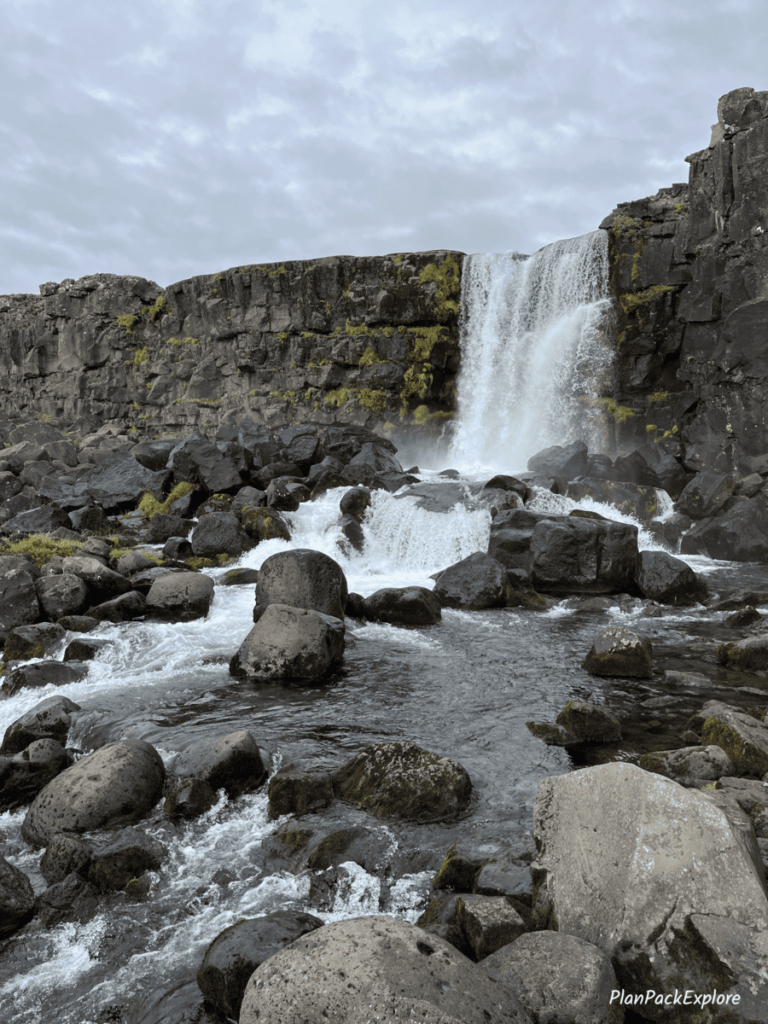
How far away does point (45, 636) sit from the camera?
1187 cm

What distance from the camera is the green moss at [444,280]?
32.6 meters

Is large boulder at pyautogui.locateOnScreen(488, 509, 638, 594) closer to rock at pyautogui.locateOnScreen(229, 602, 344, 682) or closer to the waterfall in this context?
rock at pyautogui.locateOnScreen(229, 602, 344, 682)

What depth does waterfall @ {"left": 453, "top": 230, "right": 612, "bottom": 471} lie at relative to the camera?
28.5m

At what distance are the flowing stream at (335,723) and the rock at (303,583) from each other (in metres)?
0.78

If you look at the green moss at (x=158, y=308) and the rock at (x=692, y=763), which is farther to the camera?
the green moss at (x=158, y=308)

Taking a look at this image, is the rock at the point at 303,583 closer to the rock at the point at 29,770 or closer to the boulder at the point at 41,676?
the boulder at the point at 41,676

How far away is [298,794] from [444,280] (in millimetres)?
29552

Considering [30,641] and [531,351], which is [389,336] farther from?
[30,641]

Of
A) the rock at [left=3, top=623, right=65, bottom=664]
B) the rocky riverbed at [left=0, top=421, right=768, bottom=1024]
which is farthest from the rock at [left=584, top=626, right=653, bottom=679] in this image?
the rock at [left=3, top=623, right=65, bottom=664]

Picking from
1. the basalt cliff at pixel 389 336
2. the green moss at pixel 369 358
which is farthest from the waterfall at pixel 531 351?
the green moss at pixel 369 358

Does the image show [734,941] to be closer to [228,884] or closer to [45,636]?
[228,884]

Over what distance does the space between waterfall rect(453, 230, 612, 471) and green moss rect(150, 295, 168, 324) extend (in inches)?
760

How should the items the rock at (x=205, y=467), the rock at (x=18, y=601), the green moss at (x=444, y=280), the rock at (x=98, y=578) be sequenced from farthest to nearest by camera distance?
the green moss at (x=444, y=280), the rock at (x=205, y=467), the rock at (x=98, y=578), the rock at (x=18, y=601)

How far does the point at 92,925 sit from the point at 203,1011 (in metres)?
1.43
